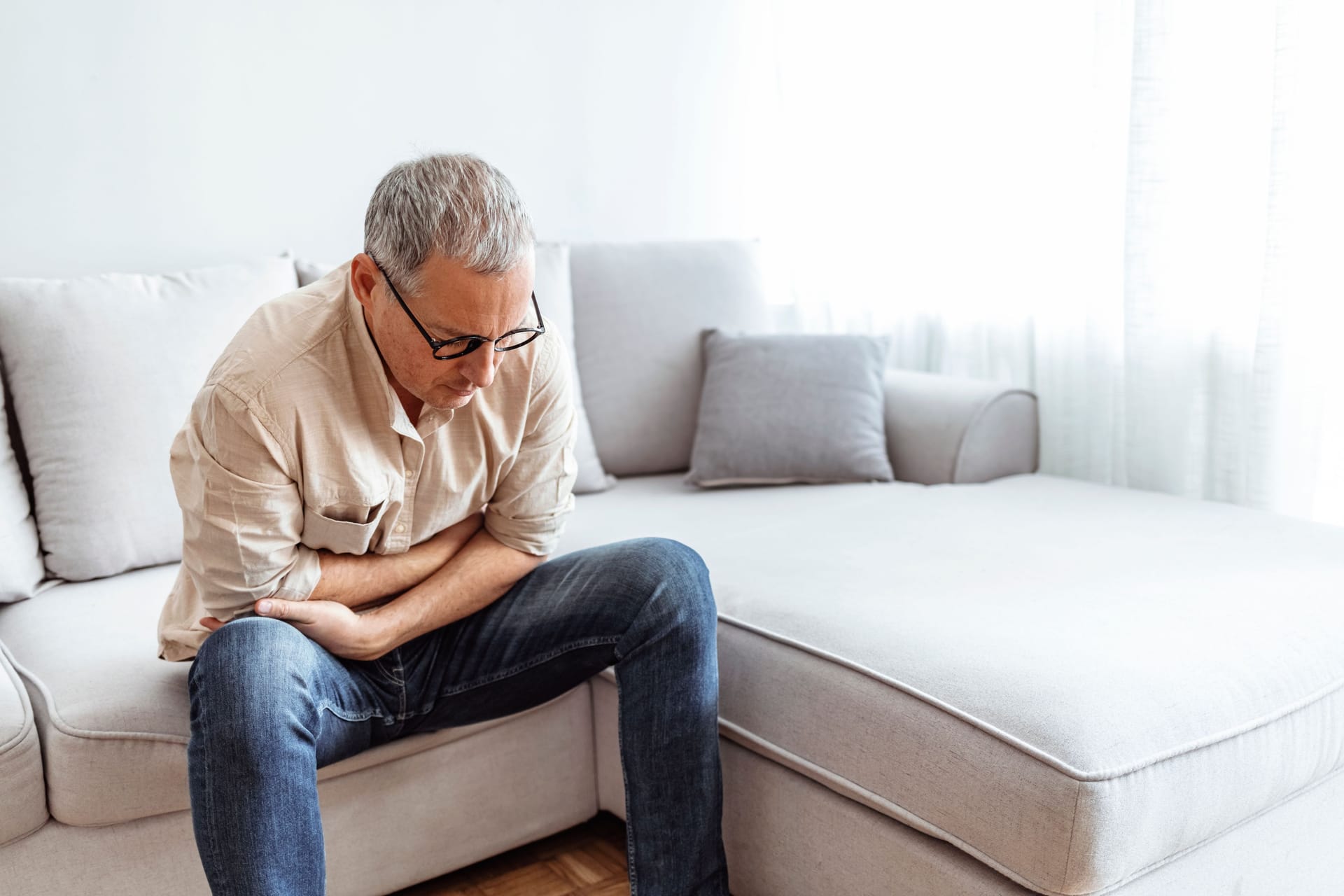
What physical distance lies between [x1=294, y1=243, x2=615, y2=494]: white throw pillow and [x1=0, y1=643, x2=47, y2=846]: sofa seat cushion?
44.5 inches

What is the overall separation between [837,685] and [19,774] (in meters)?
0.97

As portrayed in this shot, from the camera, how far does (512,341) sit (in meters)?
1.38

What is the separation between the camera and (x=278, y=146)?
2.29 meters

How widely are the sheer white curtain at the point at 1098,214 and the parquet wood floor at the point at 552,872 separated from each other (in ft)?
4.25

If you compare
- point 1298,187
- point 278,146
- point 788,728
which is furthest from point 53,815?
point 1298,187

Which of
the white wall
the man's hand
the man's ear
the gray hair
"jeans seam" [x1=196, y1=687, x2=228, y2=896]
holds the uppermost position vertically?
the white wall

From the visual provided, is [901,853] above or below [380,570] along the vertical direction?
below

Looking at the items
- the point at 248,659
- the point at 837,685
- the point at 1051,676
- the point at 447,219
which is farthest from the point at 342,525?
the point at 1051,676

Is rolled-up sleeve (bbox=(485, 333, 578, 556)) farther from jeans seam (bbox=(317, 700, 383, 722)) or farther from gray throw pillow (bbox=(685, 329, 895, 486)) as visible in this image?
gray throw pillow (bbox=(685, 329, 895, 486))

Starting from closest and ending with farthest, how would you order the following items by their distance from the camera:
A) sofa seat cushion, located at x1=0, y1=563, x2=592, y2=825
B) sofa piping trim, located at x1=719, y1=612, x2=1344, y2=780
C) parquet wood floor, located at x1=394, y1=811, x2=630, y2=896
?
sofa piping trim, located at x1=719, y1=612, x2=1344, y2=780 → sofa seat cushion, located at x1=0, y1=563, x2=592, y2=825 → parquet wood floor, located at x1=394, y1=811, x2=630, y2=896

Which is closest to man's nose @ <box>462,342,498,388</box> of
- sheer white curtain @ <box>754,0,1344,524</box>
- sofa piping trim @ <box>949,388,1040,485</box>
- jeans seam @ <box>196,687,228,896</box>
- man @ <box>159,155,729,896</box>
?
man @ <box>159,155,729,896</box>

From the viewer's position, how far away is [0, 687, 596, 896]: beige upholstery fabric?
4.44 ft

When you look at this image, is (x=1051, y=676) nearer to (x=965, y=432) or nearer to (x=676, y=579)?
(x=676, y=579)

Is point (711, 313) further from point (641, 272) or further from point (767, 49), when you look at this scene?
point (767, 49)
